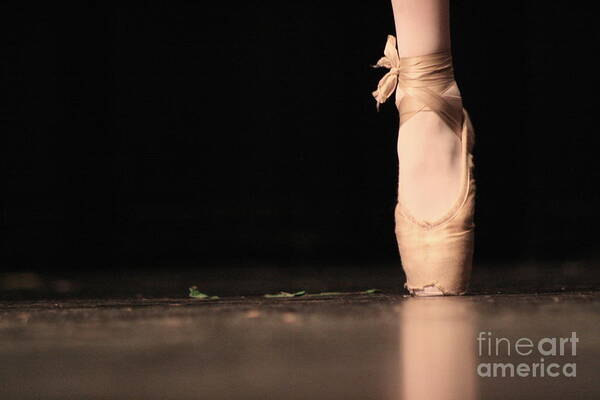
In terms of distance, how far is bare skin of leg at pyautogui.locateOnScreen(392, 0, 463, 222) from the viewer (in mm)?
873

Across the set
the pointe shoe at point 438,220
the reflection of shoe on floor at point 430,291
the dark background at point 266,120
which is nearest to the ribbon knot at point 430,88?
the pointe shoe at point 438,220

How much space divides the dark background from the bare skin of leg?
71cm

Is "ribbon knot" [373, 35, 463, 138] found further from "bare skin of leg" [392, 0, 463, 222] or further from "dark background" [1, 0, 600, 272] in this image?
"dark background" [1, 0, 600, 272]

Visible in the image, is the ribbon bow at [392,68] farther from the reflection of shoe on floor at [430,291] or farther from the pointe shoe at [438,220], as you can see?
the reflection of shoe on floor at [430,291]

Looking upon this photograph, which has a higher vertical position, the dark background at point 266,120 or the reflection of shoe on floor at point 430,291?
the dark background at point 266,120

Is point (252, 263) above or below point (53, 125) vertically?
below

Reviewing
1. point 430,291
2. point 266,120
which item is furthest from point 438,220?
point 266,120

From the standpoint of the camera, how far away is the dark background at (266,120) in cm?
162

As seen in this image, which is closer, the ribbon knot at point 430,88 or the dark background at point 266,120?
the ribbon knot at point 430,88

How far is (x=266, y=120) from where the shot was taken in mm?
1681

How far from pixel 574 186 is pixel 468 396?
4.14 feet

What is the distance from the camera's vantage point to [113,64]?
1.66 m

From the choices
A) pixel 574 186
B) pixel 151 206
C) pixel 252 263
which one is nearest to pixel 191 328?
pixel 252 263

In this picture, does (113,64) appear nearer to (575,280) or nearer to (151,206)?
(151,206)
